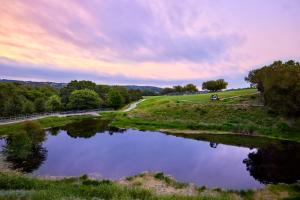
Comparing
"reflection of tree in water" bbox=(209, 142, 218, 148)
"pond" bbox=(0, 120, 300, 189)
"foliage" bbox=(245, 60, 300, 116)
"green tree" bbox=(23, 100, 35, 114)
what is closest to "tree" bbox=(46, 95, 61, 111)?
"green tree" bbox=(23, 100, 35, 114)

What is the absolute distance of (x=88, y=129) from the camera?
6769cm

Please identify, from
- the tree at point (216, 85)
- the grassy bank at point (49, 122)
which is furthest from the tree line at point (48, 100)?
the tree at point (216, 85)

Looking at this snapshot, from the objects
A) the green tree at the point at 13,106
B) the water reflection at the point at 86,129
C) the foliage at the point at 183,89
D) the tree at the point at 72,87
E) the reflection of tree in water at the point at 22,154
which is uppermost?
the foliage at the point at 183,89

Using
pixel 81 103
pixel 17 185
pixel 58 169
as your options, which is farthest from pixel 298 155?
pixel 81 103

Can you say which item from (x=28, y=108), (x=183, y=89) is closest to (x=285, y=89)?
(x=28, y=108)

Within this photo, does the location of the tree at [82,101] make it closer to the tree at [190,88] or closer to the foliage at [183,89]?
the foliage at [183,89]

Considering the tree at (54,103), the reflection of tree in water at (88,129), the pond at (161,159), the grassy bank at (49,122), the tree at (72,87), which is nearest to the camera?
the pond at (161,159)

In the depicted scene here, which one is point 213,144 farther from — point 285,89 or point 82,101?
point 82,101

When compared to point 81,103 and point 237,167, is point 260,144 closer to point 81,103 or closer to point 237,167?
point 237,167

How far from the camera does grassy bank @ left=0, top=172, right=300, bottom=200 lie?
18.6 meters

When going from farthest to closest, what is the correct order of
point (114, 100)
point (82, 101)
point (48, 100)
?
point (114, 100)
point (48, 100)
point (82, 101)

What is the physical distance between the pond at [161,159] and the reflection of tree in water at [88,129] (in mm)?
5550

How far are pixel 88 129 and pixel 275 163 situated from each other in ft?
140

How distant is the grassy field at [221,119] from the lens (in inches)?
2324
